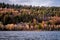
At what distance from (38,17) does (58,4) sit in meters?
0.89

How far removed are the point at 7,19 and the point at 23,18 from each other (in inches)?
22.4

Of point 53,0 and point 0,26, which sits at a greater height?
point 53,0

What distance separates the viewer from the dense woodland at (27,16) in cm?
1209

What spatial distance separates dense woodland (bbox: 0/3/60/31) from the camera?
39.7 ft

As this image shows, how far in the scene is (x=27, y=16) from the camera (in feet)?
40.1

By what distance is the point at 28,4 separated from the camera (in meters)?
12.3

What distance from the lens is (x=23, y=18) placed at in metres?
12.3

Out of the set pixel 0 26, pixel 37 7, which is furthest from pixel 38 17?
pixel 0 26

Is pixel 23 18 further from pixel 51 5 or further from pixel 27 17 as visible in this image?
pixel 51 5

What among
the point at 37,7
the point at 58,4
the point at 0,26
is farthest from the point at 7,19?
the point at 58,4

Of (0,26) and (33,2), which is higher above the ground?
(33,2)

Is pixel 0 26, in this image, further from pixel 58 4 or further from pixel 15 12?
pixel 58 4

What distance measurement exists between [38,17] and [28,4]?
0.56 metres

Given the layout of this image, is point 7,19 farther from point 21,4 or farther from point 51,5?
point 51,5
